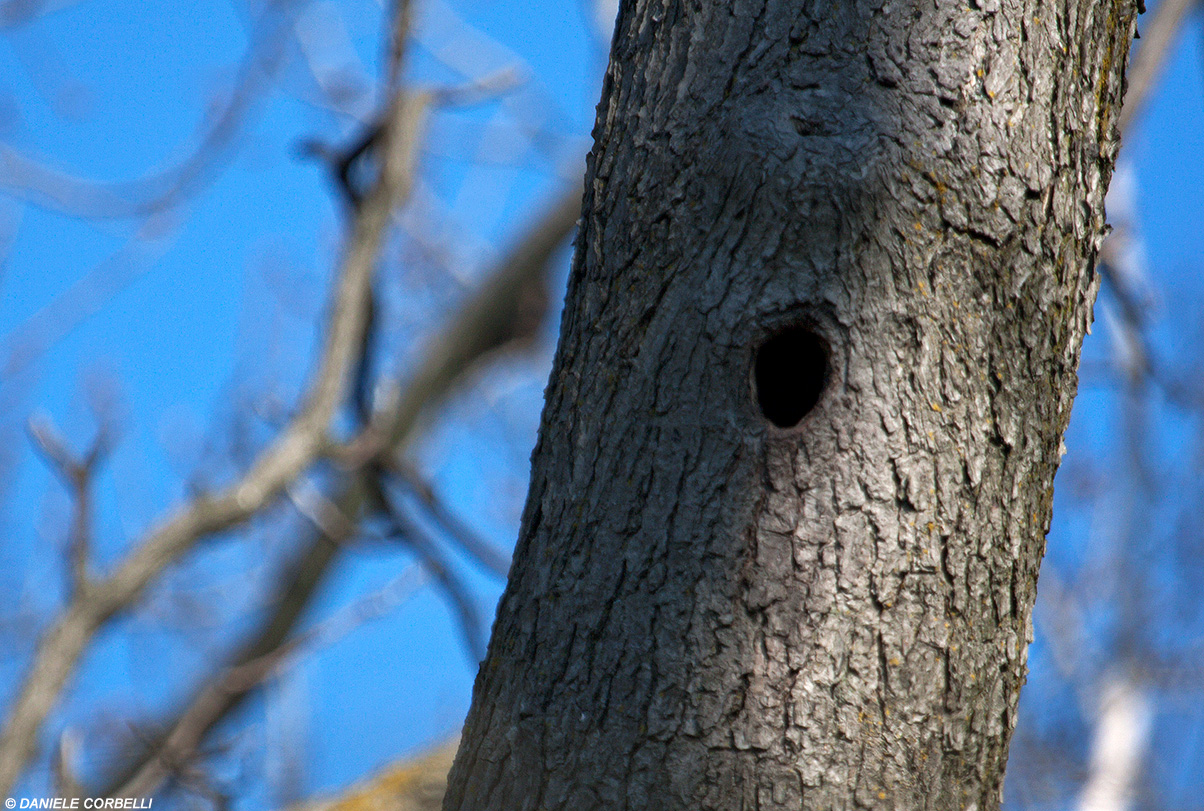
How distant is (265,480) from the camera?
4.12 meters

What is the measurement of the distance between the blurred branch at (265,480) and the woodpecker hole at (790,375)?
121 inches

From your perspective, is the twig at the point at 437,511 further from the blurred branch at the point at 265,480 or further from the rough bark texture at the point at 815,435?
the rough bark texture at the point at 815,435

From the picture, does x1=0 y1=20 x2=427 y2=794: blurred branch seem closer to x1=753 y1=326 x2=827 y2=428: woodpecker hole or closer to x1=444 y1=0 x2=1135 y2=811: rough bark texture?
x1=444 y1=0 x2=1135 y2=811: rough bark texture

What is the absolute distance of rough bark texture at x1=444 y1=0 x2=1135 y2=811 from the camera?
1.35 metres

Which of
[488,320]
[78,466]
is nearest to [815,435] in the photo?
[78,466]

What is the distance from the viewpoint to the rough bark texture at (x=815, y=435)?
4.42 ft

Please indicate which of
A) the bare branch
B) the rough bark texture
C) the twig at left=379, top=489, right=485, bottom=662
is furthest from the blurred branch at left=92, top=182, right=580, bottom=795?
the rough bark texture

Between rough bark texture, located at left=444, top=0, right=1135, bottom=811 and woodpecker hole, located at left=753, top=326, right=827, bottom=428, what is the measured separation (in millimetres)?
35

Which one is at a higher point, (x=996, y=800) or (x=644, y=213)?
(x=644, y=213)

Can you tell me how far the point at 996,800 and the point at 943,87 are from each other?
41.1 inches

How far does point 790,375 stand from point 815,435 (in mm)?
142

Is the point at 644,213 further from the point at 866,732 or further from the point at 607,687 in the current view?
the point at 866,732

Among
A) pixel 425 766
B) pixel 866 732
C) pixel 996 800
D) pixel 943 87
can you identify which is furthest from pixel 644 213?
pixel 425 766

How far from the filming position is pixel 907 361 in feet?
4.53
